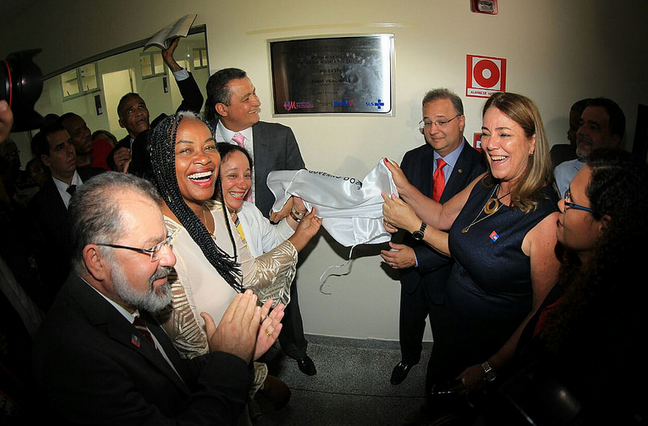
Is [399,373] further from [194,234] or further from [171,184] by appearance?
[171,184]

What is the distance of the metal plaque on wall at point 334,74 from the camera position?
2600 mm

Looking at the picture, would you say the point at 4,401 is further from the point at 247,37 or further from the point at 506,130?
the point at 247,37

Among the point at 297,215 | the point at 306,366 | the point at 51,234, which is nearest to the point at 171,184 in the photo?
the point at 297,215

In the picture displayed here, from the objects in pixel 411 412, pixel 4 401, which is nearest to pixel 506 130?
pixel 411 412

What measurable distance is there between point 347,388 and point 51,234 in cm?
218

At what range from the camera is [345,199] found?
231cm

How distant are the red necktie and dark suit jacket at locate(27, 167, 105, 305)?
229cm

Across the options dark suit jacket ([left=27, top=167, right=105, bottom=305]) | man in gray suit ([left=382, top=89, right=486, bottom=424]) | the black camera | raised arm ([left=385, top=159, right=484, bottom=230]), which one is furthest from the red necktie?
dark suit jacket ([left=27, top=167, right=105, bottom=305])

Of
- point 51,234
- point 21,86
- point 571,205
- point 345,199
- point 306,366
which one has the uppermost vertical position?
point 21,86

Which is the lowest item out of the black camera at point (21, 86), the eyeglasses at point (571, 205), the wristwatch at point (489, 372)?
the wristwatch at point (489, 372)

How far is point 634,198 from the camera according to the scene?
107cm

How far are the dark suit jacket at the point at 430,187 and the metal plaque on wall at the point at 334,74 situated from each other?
0.45 meters

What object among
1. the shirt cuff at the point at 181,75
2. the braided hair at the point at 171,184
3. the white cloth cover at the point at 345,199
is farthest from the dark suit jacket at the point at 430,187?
the shirt cuff at the point at 181,75

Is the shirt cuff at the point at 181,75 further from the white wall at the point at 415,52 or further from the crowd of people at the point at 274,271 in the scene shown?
the white wall at the point at 415,52
